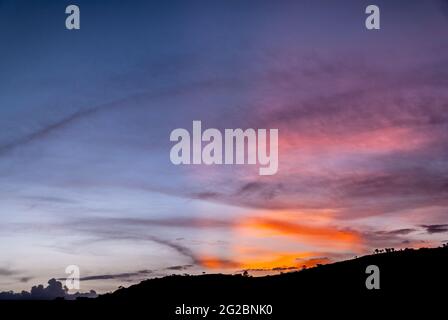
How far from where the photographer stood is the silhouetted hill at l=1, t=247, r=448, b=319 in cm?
3559

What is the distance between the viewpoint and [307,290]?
143 feet

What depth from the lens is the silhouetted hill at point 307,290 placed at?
3559cm

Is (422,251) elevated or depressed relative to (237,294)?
elevated

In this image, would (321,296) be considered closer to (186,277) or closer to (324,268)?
(324,268)
